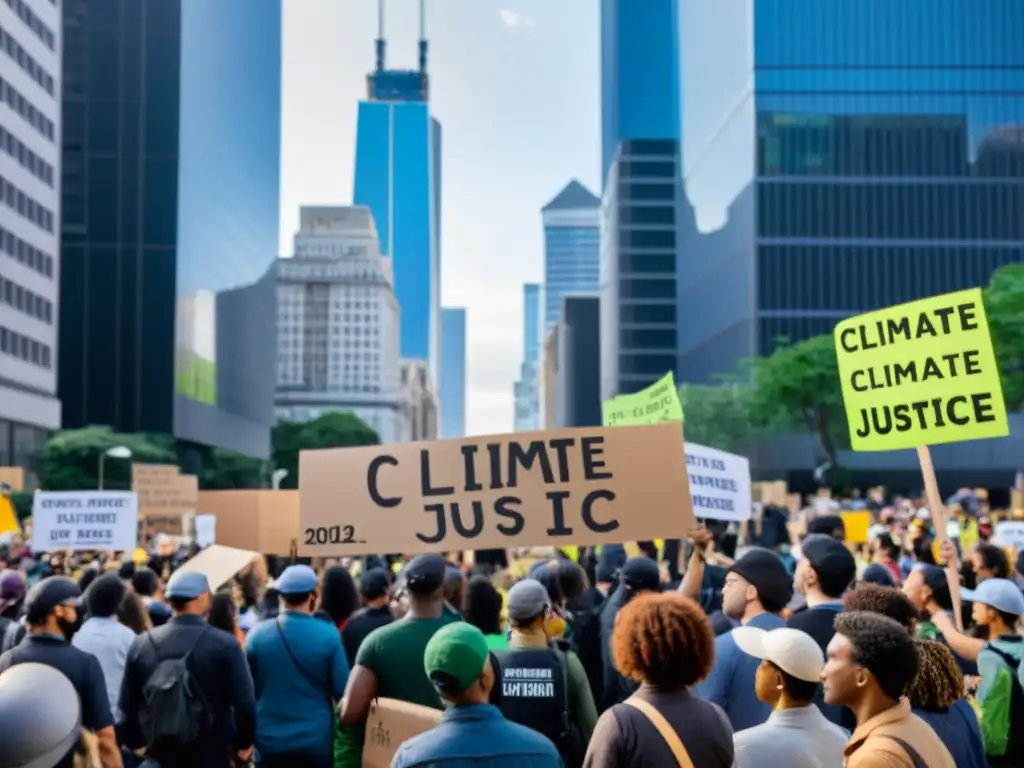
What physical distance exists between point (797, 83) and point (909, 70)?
7.34 m

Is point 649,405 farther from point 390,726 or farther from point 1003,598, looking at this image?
point 390,726

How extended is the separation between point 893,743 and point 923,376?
4.92 meters

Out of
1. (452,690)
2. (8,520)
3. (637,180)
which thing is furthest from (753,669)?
(637,180)

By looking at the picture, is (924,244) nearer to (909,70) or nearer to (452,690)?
(909,70)

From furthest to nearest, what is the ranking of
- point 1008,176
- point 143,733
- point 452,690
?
1. point 1008,176
2. point 143,733
3. point 452,690

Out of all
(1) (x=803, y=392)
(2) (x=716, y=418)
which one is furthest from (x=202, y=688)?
(2) (x=716, y=418)

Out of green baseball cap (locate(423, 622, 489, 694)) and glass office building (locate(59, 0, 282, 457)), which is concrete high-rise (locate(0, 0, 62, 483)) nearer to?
glass office building (locate(59, 0, 282, 457))

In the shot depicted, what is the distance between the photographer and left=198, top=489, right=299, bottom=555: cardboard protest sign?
619 inches

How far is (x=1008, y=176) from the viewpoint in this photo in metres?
87.0

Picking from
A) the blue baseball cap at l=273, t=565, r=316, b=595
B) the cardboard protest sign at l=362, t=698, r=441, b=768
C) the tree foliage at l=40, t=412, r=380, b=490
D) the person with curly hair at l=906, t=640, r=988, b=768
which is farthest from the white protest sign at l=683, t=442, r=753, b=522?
the tree foliage at l=40, t=412, r=380, b=490

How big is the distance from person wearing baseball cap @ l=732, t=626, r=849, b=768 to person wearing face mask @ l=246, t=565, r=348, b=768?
10.6 ft

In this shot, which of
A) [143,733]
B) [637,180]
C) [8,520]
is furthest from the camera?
[637,180]

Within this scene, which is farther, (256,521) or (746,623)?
(256,521)

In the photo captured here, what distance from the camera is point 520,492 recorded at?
7.80 m
